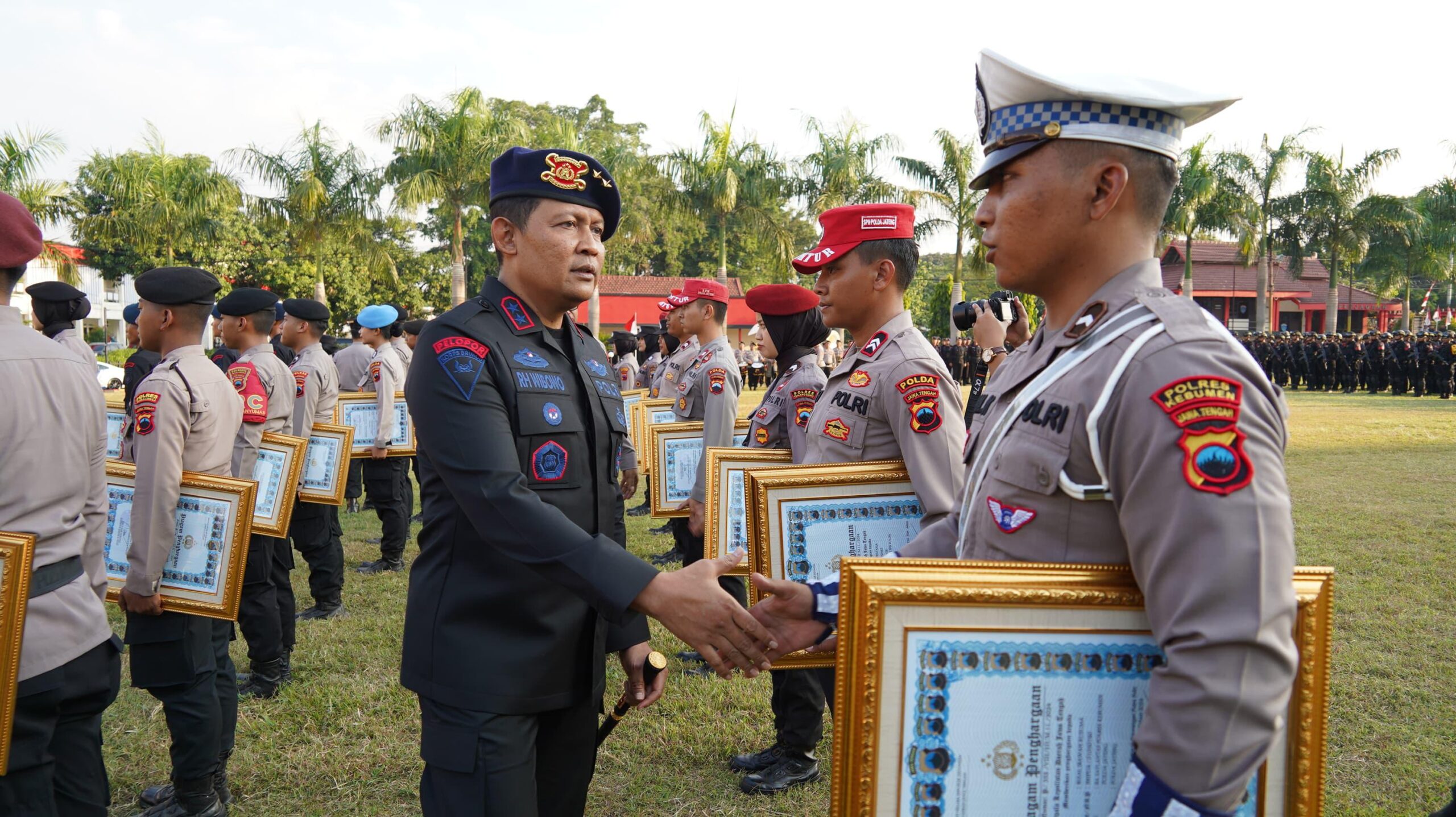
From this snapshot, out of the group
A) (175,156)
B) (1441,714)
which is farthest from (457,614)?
(175,156)

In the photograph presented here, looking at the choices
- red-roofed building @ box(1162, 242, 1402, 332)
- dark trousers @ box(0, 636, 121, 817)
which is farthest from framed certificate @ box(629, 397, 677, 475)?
red-roofed building @ box(1162, 242, 1402, 332)

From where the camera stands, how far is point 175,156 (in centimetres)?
2506

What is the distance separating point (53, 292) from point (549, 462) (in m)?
6.57

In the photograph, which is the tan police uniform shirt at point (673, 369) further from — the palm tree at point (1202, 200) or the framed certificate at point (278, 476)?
the palm tree at point (1202, 200)

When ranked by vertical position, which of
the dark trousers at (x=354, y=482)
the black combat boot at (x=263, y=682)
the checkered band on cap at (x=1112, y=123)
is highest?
the checkered band on cap at (x=1112, y=123)

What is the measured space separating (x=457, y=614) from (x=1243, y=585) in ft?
5.71

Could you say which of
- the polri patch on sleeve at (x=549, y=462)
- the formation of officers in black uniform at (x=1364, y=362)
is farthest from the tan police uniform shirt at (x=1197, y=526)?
the formation of officers in black uniform at (x=1364, y=362)

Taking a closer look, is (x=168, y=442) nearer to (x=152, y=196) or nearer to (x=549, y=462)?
(x=549, y=462)

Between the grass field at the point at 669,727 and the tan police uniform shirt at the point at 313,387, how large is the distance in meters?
1.40

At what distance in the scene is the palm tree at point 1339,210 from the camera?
3116 centimetres

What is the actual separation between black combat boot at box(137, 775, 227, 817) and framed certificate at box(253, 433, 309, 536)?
1.47 metres

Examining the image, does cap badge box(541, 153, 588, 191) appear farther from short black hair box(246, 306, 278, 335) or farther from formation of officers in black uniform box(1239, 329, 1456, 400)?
formation of officers in black uniform box(1239, 329, 1456, 400)

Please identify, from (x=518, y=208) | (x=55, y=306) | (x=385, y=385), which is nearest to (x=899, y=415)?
(x=518, y=208)

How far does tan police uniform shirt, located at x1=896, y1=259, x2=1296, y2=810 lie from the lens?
119 centimetres
